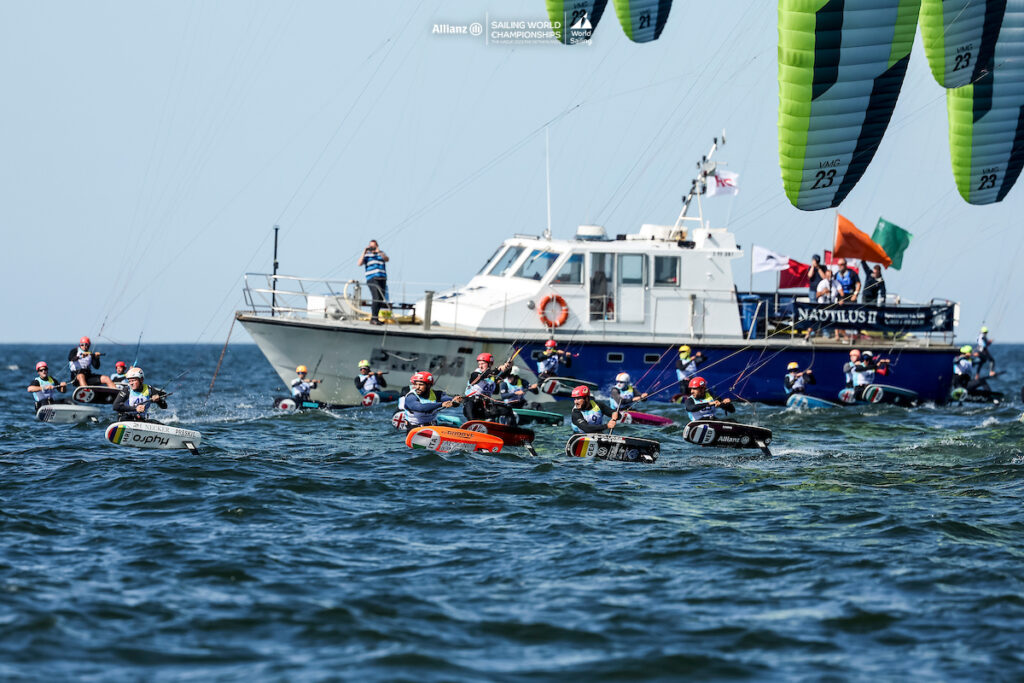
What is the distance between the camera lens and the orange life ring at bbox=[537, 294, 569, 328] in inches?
994

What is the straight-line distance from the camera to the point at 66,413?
21406 mm

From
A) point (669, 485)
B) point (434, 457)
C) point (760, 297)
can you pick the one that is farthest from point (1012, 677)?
point (760, 297)

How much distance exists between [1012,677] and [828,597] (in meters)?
1.95

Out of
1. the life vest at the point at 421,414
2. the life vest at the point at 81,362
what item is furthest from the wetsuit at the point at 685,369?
the life vest at the point at 81,362

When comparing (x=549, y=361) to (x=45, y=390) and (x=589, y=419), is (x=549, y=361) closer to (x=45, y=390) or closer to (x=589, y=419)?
(x=589, y=419)

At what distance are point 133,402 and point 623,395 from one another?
845 cm

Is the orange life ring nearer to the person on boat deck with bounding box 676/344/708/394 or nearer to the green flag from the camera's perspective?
the person on boat deck with bounding box 676/344/708/394

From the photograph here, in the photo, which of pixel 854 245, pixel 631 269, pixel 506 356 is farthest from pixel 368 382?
pixel 854 245

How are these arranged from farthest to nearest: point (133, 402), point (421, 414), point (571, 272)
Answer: point (571, 272), point (133, 402), point (421, 414)

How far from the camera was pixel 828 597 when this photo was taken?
9.59m

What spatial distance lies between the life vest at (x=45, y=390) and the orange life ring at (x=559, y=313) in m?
9.81

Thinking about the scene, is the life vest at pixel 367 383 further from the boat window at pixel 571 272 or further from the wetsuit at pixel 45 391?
the wetsuit at pixel 45 391

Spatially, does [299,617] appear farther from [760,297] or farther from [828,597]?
[760,297]

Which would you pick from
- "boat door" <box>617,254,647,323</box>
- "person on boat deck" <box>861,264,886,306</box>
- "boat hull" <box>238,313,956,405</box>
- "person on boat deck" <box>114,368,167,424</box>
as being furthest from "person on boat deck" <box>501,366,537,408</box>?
"person on boat deck" <box>861,264,886,306</box>
